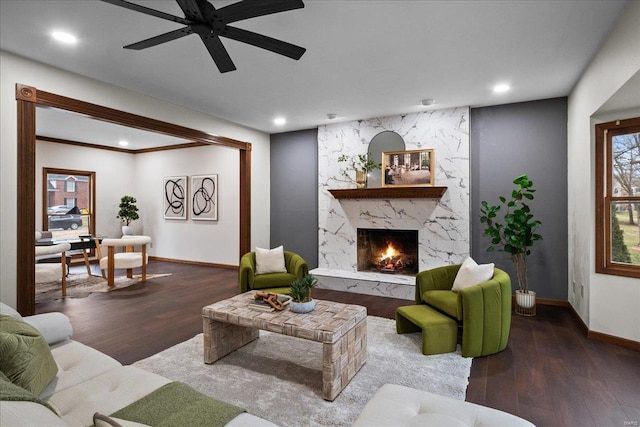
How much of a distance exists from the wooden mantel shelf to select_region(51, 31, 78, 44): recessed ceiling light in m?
3.87

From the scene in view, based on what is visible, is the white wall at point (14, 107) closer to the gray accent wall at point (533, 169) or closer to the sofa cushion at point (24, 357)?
the sofa cushion at point (24, 357)

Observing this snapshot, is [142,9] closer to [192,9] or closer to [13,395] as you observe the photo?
[192,9]

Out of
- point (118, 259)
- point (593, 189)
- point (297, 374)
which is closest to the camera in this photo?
point (297, 374)

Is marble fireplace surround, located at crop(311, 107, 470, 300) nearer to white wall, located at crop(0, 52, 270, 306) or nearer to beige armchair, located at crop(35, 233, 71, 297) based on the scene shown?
white wall, located at crop(0, 52, 270, 306)

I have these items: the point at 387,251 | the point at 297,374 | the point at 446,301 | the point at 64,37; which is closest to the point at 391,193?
the point at 387,251

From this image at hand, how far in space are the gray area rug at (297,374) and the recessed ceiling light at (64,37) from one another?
2.91 metres

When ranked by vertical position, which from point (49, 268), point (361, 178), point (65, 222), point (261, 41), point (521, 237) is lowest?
point (49, 268)

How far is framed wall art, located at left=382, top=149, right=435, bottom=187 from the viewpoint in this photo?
5227 millimetres

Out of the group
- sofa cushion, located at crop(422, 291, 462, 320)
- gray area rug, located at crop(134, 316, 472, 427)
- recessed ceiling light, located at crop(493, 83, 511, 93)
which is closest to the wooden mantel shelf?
recessed ceiling light, located at crop(493, 83, 511, 93)

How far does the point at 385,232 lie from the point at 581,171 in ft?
9.39

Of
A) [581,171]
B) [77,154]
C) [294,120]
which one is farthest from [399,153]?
[77,154]

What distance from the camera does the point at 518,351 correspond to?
10.3ft

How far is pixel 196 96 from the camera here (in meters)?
4.58

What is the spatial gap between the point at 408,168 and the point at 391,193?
482 millimetres
